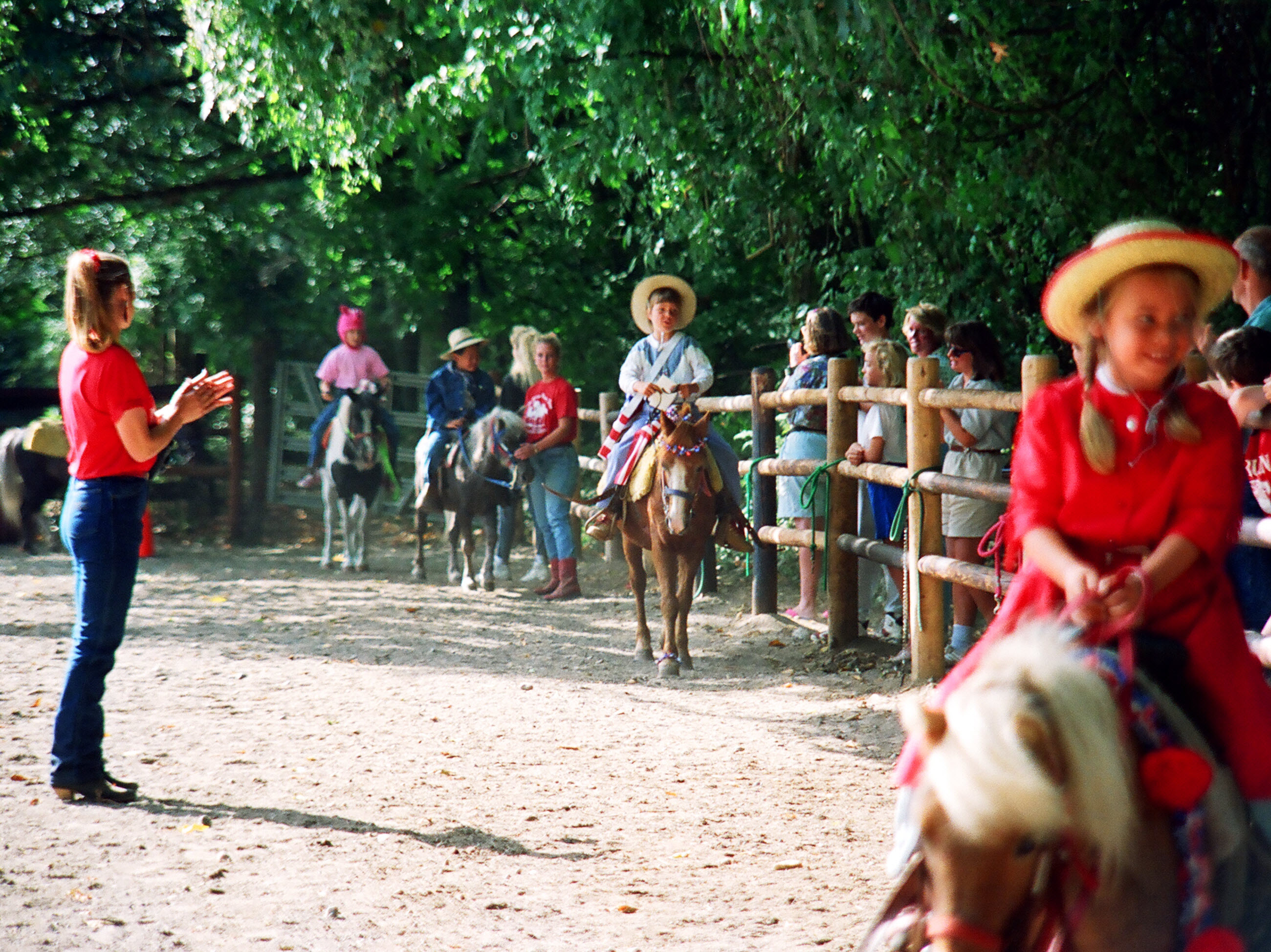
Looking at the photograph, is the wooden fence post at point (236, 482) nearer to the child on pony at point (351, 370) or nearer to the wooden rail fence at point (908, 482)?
the child on pony at point (351, 370)

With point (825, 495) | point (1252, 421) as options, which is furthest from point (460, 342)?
point (1252, 421)

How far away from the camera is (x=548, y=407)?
11.6 m

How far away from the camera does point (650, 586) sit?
1201 centimetres

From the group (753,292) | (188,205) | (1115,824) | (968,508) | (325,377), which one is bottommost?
(1115,824)

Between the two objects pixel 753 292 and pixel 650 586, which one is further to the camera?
pixel 753 292

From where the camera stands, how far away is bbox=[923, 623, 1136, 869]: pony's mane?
1855 millimetres

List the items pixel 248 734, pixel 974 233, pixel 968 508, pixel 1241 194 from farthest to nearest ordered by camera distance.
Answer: pixel 974 233 → pixel 1241 194 → pixel 968 508 → pixel 248 734

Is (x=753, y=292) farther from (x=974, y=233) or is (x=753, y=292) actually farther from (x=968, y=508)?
(x=968, y=508)

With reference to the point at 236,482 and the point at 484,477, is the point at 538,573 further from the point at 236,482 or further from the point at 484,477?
the point at 236,482

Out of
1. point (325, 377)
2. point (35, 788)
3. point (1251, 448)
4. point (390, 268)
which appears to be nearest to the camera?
point (1251, 448)

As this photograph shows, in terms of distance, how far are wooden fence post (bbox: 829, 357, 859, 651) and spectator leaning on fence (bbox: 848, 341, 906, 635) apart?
0.12 metres

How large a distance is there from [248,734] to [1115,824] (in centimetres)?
518

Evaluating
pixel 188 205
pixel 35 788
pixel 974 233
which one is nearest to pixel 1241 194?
pixel 974 233

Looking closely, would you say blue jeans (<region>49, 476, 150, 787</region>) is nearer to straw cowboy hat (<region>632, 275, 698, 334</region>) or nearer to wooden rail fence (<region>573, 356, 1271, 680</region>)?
wooden rail fence (<region>573, 356, 1271, 680</region>)
